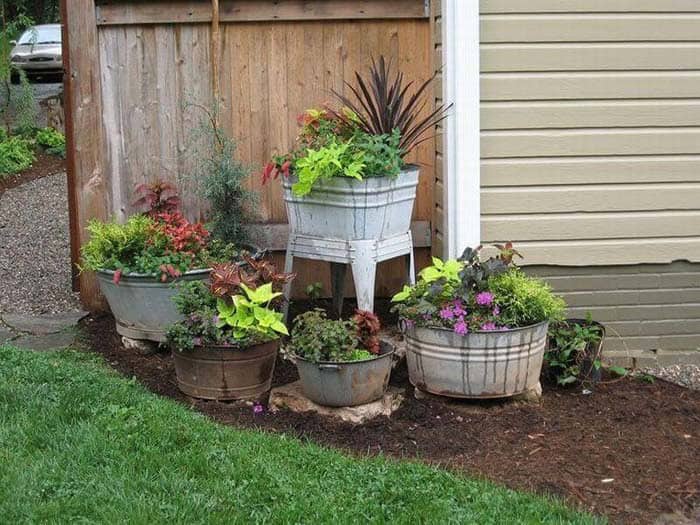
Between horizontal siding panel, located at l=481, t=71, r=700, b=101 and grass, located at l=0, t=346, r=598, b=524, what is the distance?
2089 mm

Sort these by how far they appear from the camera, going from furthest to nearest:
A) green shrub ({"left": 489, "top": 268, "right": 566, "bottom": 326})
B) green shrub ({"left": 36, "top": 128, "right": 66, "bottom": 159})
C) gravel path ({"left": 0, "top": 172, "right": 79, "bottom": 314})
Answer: green shrub ({"left": 36, "top": 128, "right": 66, "bottom": 159}) → gravel path ({"left": 0, "top": 172, "right": 79, "bottom": 314}) → green shrub ({"left": 489, "top": 268, "right": 566, "bottom": 326})

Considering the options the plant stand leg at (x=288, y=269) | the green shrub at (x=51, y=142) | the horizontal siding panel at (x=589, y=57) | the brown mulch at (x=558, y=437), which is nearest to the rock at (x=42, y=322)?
the brown mulch at (x=558, y=437)

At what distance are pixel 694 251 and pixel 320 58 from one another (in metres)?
2.32

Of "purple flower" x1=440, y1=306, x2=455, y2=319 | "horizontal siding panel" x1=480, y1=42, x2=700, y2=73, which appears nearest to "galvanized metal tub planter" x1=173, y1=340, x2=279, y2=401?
"purple flower" x1=440, y1=306, x2=455, y2=319

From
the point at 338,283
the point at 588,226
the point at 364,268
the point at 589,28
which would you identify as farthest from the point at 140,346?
the point at 589,28

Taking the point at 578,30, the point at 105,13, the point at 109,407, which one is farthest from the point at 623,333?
the point at 105,13

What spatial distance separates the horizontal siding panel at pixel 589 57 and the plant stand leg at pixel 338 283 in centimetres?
130

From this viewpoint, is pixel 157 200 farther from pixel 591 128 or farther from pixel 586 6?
pixel 586 6

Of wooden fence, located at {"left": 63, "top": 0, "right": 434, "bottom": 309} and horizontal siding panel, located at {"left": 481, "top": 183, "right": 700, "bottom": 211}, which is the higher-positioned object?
wooden fence, located at {"left": 63, "top": 0, "right": 434, "bottom": 309}

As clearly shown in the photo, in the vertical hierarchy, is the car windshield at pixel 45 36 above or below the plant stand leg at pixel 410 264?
above

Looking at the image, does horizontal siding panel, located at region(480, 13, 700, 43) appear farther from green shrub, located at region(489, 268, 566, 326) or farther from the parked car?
the parked car

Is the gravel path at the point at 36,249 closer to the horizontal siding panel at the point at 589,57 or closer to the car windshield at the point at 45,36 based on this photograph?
the horizontal siding panel at the point at 589,57

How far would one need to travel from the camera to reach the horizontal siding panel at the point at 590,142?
486cm

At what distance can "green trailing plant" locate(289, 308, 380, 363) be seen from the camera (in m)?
4.12
